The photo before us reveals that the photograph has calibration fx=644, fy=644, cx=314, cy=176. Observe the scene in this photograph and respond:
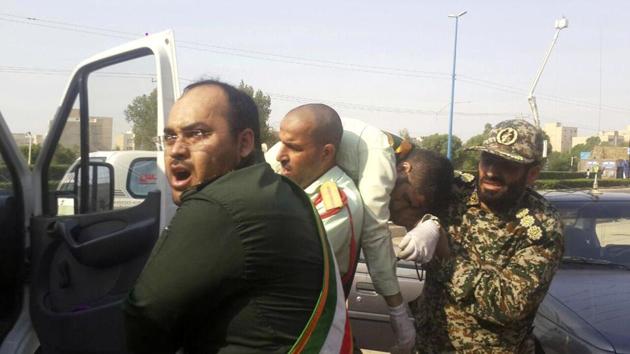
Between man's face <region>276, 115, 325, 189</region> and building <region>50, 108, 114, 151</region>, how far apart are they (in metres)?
1.02

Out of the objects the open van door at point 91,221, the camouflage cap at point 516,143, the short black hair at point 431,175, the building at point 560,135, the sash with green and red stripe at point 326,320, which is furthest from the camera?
the building at point 560,135

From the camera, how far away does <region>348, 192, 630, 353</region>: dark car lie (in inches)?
136

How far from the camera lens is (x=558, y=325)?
3.49 meters

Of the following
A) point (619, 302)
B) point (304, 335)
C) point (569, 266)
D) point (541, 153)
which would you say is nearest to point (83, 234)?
point (304, 335)

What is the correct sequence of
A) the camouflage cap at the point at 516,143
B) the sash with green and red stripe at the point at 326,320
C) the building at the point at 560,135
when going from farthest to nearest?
1. the building at the point at 560,135
2. the camouflage cap at the point at 516,143
3. the sash with green and red stripe at the point at 326,320

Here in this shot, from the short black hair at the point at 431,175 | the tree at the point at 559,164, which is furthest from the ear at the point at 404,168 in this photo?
the tree at the point at 559,164

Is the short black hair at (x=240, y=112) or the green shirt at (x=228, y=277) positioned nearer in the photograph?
the green shirt at (x=228, y=277)

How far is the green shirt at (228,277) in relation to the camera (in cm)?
125

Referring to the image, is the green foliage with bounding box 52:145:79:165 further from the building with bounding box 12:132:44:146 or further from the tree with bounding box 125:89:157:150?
the tree with bounding box 125:89:157:150

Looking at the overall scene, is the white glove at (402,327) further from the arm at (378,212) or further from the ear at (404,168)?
the ear at (404,168)

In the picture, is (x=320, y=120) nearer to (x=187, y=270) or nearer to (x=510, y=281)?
(x=510, y=281)

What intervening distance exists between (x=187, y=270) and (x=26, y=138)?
6.65 ft

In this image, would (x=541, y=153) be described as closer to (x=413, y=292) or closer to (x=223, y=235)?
(x=223, y=235)

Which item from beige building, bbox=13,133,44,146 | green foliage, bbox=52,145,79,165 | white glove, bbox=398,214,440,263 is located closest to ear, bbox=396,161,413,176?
white glove, bbox=398,214,440,263
